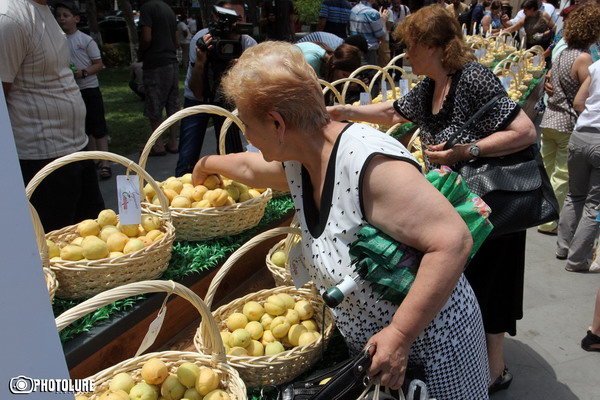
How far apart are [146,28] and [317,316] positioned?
180 inches

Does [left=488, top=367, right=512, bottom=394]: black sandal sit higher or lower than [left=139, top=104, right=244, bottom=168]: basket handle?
lower

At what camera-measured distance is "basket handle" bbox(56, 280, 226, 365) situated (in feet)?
3.70

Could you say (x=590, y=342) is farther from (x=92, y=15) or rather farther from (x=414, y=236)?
(x=92, y=15)

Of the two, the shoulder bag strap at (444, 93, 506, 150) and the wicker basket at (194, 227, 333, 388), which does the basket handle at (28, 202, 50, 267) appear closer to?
the wicker basket at (194, 227, 333, 388)

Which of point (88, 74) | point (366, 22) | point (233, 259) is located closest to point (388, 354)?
point (233, 259)

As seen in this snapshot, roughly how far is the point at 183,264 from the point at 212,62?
2134 millimetres

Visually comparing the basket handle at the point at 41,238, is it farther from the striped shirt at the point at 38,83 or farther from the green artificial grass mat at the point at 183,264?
the striped shirt at the point at 38,83

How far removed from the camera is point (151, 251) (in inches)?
65.4

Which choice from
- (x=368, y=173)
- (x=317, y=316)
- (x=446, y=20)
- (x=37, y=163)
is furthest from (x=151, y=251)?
(x=446, y=20)

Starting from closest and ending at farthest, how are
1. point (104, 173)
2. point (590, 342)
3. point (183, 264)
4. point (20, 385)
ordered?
point (20, 385) → point (183, 264) → point (590, 342) → point (104, 173)

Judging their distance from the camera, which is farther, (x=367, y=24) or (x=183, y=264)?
(x=367, y=24)

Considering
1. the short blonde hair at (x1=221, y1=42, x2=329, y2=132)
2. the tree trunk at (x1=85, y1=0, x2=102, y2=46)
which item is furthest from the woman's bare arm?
the tree trunk at (x1=85, y1=0, x2=102, y2=46)

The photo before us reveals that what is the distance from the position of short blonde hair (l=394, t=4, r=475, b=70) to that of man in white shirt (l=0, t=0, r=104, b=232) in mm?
1642

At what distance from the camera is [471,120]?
6.55 feet
